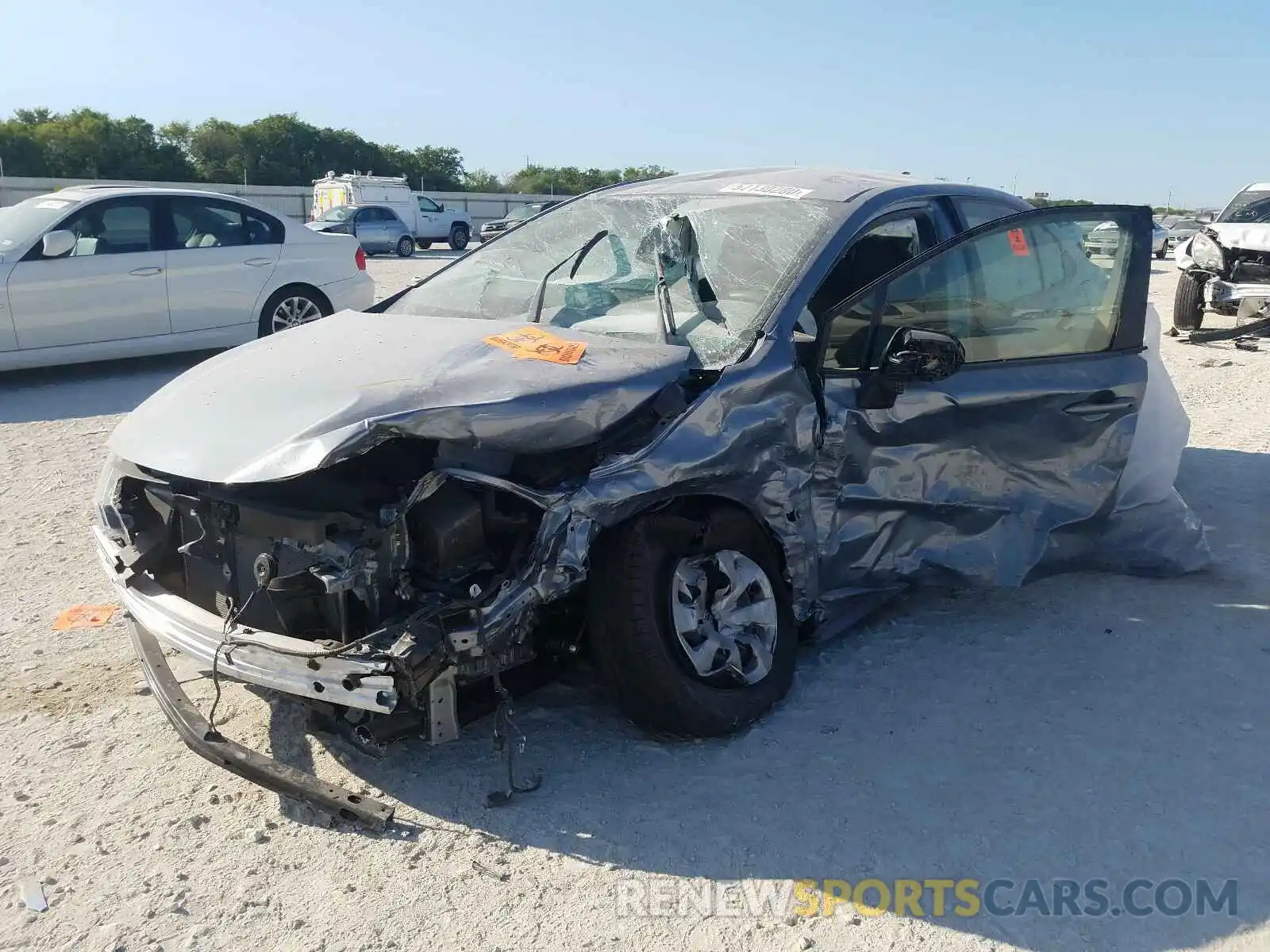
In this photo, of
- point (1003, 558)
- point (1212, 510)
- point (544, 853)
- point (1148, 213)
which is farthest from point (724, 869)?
point (1212, 510)

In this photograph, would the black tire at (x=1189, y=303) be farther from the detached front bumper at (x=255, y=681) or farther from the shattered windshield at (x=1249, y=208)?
the detached front bumper at (x=255, y=681)

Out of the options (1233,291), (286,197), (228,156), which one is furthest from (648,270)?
(228,156)

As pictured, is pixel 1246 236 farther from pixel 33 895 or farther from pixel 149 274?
pixel 33 895

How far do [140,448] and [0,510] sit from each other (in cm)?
291

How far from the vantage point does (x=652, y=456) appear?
321cm

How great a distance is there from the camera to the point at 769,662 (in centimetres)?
357

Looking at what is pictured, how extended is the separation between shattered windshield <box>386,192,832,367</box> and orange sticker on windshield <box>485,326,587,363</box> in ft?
0.85

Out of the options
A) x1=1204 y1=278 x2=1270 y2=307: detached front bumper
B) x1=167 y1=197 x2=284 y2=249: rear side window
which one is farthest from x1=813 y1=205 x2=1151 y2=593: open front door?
x1=1204 y1=278 x2=1270 y2=307: detached front bumper

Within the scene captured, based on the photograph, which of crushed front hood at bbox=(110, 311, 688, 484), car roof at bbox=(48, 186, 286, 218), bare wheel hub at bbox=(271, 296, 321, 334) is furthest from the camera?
bare wheel hub at bbox=(271, 296, 321, 334)

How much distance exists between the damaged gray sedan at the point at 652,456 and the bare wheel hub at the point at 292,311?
5512 millimetres

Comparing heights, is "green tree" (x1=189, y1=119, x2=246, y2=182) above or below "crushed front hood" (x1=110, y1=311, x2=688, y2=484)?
above

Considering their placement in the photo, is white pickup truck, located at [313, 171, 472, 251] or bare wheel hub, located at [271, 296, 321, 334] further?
white pickup truck, located at [313, 171, 472, 251]

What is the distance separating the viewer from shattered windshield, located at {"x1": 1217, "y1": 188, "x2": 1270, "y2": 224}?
13242 mm

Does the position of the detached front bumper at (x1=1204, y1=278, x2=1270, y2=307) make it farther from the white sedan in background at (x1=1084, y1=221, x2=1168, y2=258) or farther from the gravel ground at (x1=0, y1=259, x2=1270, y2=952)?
the gravel ground at (x1=0, y1=259, x2=1270, y2=952)
